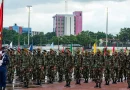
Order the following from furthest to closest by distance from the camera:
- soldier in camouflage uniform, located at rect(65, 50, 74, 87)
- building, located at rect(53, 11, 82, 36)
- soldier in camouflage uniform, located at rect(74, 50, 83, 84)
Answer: building, located at rect(53, 11, 82, 36)
soldier in camouflage uniform, located at rect(74, 50, 83, 84)
soldier in camouflage uniform, located at rect(65, 50, 74, 87)

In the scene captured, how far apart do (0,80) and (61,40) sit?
6569cm

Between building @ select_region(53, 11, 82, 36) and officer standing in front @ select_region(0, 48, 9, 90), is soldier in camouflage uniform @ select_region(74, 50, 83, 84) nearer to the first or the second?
officer standing in front @ select_region(0, 48, 9, 90)

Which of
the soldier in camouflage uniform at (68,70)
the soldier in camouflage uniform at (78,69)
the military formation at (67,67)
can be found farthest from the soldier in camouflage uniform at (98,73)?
the soldier in camouflage uniform at (78,69)

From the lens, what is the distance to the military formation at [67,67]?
13.5 meters

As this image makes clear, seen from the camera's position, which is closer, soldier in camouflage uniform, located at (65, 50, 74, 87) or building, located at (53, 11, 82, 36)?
soldier in camouflage uniform, located at (65, 50, 74, 87)

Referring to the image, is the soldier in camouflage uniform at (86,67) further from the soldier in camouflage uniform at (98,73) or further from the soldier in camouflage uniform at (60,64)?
the soldier in camouflage uniform at (98,73)

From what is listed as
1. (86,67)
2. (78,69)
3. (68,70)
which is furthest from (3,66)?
(86,67)

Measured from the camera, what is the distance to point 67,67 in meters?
13.5

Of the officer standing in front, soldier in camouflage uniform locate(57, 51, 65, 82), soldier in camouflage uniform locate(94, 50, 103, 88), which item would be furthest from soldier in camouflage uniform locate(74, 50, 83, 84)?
the officer standing in front

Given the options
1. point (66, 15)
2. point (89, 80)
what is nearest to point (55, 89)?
point (89, 80)

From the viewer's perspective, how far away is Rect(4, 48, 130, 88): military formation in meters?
13.5

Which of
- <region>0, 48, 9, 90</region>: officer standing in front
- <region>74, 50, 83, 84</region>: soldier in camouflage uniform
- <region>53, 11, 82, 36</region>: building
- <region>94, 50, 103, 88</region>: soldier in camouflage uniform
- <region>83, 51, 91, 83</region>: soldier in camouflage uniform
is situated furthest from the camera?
<region>53, 11, 82, 36</region>: building

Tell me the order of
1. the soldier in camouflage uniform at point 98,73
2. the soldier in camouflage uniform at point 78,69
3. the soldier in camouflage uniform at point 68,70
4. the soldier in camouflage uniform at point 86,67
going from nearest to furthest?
the soldier in camouflage uniform at point 98,73 → the soldier in camouflage uniform at point 68,70 → the soldier in camouflage uniform at point 78,69 → the soldier in camouflage uniform at point 86,67

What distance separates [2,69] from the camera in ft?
36.4
